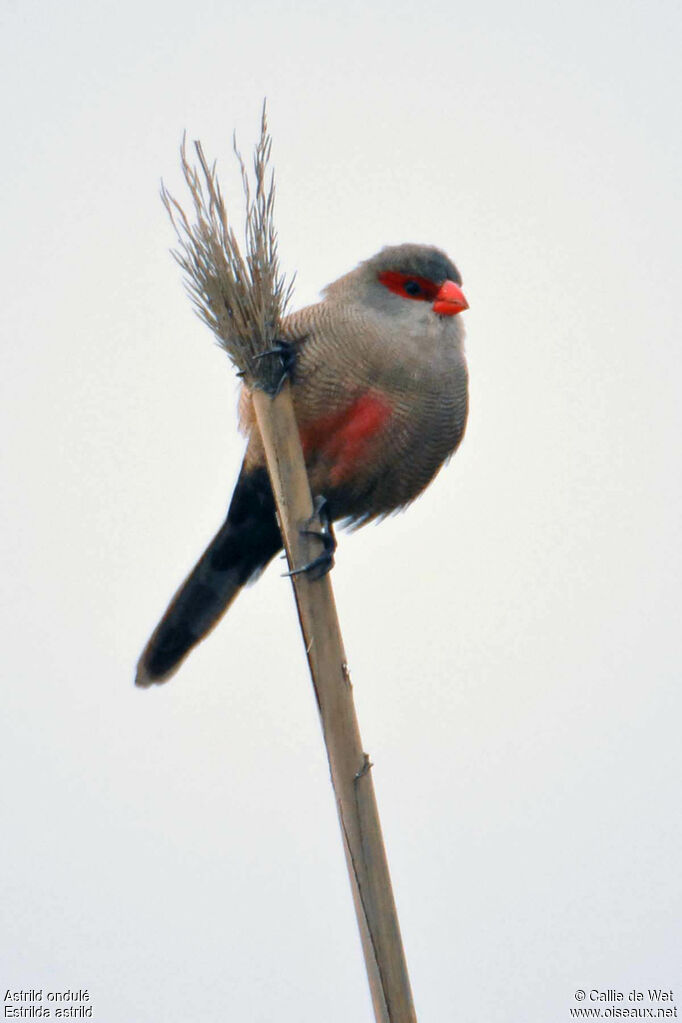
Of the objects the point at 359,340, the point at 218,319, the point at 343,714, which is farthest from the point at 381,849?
the point at 359,340

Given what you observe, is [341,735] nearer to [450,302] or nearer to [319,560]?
[319,560]

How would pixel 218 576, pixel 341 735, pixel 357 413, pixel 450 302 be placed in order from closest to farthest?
A: 1. pixel 341 735
2. pixel 357 413
3. pixel 450 302
4. pixel 218 576

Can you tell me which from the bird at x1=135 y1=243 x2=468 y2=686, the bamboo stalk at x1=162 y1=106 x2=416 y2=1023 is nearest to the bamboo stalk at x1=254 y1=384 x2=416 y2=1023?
the bamboo stalk at x1=162 y1=106 x2=416 y2=1023

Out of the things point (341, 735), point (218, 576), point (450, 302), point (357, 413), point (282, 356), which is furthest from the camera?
point (218, 576)

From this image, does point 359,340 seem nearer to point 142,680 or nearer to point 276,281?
point 276,281

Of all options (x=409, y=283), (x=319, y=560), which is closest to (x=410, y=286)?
(x=409, y=283)

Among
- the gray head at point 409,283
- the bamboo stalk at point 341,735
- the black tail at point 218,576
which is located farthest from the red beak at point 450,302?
the bamboo stalk at point 341,735

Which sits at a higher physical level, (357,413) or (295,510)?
(357,413)
